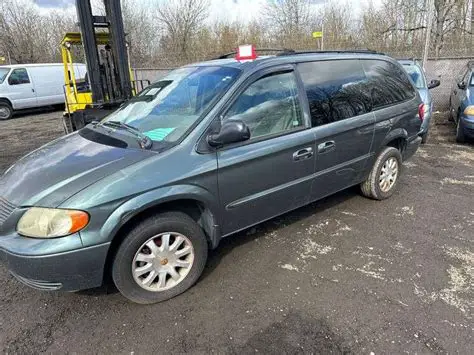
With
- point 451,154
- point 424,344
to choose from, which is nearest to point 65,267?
point 424,344

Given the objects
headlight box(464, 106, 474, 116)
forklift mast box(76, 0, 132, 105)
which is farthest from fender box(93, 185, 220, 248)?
headlight box(464, 106, 474, 116)

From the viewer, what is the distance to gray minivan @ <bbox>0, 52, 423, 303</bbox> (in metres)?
2.30

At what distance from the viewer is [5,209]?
95.2 inches

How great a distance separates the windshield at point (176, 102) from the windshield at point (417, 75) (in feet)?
19.2

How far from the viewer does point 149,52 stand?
20.8 meters

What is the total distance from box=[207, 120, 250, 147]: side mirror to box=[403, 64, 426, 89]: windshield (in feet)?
20.3

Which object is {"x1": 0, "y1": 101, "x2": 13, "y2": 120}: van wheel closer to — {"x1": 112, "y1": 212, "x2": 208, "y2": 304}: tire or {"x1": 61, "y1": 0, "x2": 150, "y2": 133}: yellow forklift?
{"x1": 61, "y1": 0, "x2": 150, "y2": 133}: yellow forklift

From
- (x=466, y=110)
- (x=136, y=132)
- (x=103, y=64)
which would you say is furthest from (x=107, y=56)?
(x=466, y=110)

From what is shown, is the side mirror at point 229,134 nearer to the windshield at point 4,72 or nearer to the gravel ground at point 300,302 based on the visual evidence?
the gravel ground at point 300,302

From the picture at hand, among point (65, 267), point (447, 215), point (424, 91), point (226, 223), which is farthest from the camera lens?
point (424, 91)

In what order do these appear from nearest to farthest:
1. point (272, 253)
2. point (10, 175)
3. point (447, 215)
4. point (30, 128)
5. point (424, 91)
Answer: point (10, 175) → point (272, 253) → point (447, 215) → point (424, 91) → point (30, 128)

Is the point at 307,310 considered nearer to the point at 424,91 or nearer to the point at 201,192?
the point at 201,192

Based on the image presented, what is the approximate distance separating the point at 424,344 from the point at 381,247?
1237 mm

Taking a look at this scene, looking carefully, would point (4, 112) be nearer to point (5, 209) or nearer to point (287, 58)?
point (5, 209)
